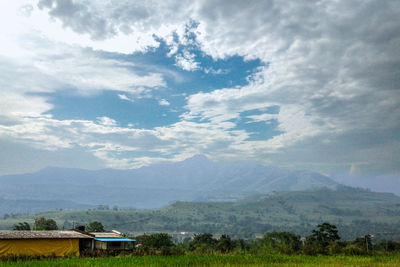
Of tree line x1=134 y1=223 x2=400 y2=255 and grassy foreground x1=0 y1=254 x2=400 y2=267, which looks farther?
tree line x1=134 y1=223 x2=400 y2=255

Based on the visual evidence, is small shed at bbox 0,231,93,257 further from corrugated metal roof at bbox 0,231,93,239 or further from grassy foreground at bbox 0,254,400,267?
grassy foreground at bbox 0,254,400,267

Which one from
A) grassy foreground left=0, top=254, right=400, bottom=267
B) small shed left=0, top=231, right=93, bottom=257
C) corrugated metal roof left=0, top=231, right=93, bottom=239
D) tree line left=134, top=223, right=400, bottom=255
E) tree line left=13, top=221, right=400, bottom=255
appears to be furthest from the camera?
tree line left=134, top=223, right=400, bottom=255

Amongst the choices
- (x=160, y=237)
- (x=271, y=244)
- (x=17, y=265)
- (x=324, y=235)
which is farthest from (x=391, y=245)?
(x=17, y=265)

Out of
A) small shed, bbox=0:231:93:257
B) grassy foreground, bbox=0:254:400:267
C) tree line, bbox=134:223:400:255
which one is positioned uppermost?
small shed, bbox=0:231:93:257

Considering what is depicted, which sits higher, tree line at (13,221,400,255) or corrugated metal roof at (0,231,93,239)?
corrugated metal roof at (0,231,93,239)

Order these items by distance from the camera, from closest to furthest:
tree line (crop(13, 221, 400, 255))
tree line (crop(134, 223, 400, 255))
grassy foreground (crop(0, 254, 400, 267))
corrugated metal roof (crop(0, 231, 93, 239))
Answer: grassy foreground (crop(0, 254, 400, 267)), corrugated metal roof (crop(0, 231, 93, 239)), tree line (crop(13, 221, 400, 255)), tree line (crop(134, 223, 400, 255))

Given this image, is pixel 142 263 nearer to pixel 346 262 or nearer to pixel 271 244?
pixel 346 262

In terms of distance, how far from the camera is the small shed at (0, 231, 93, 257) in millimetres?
28844

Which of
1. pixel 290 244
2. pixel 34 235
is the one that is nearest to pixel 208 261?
pixel 34 235

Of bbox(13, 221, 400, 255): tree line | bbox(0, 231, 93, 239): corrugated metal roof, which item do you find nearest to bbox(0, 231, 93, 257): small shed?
bbox(0, 231, 93, 239): corrugated metal roof

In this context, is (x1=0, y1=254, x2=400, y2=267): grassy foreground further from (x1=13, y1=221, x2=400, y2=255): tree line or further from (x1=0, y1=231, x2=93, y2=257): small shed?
(x1=0, y1=231, x2=93, y2=257): small shed

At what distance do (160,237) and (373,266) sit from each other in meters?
A: 47.8

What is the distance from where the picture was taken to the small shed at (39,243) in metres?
28.8

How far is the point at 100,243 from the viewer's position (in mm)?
38219
